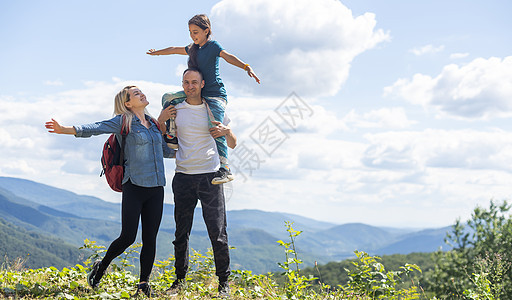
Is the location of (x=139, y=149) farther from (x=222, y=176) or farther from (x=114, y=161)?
(x=222, y=176)

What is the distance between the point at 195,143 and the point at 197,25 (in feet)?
Answer: 5.25

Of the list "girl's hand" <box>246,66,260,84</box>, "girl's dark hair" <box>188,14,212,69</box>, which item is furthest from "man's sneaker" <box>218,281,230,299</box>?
"girl's dark hair" <box>188,14,212,69</box>

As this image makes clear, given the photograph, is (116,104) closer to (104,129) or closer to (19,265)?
(104,129)

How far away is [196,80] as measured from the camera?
534cm

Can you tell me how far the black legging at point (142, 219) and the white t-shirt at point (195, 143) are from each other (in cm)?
50

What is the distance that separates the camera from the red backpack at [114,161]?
5.28m

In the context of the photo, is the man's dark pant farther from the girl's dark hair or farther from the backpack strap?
the girl's dark hair

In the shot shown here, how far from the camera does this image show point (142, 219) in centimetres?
525

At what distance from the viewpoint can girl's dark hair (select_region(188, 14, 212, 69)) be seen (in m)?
5.59

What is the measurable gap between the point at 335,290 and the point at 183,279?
226cm

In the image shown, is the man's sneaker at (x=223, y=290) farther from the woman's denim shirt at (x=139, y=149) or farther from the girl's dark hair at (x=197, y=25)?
the girl's dark hair at (x=197, y=25)

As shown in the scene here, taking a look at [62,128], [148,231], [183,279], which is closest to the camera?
[62,128]

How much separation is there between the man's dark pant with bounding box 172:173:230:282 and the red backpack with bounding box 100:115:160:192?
692 millimetres

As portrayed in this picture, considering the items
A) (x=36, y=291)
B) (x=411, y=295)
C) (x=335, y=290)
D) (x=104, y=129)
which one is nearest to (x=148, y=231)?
(x=104, y=129)
